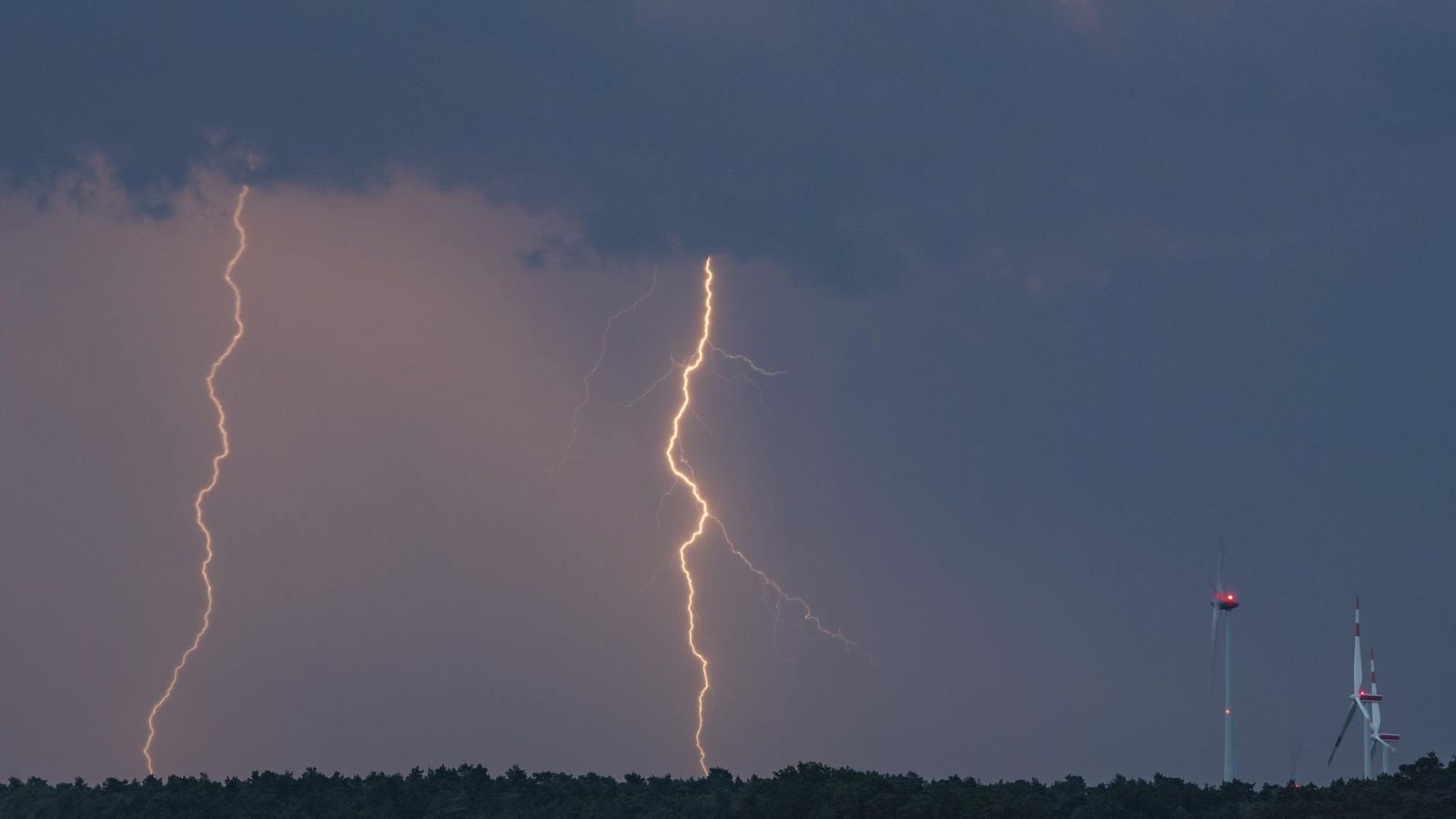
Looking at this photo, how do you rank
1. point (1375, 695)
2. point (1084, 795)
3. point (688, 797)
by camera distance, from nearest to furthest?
point (1084, 795), point (688, 797), point (1375, 695)

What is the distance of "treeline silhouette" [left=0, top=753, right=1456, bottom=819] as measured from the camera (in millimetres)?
39469

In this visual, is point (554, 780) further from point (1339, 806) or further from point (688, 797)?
point (1339, 806)

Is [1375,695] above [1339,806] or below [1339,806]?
above

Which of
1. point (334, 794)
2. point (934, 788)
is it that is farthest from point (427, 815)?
point (934, 788)

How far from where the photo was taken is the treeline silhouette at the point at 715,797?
39469mm

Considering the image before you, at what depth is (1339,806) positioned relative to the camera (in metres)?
38.4

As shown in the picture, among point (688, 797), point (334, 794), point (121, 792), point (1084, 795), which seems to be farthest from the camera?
point (121, 792)

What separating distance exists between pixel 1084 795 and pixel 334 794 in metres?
17.8

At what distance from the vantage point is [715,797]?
4472cm

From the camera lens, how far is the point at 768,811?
41656 mm

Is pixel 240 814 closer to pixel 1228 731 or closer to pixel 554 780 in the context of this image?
pixel 554 780

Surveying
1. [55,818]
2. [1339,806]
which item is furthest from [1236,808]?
[55,818]

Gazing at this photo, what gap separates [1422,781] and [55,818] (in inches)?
1219

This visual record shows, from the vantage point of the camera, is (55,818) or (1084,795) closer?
(1084,795)
